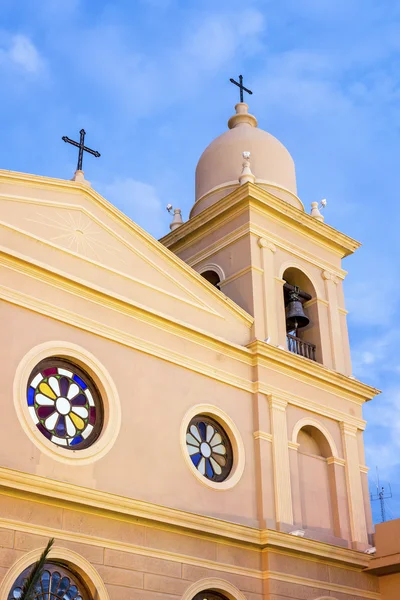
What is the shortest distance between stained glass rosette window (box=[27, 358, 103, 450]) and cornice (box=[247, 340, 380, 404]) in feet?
13.3

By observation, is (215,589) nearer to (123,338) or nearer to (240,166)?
(123,338)

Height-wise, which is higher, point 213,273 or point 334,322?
point 213,273

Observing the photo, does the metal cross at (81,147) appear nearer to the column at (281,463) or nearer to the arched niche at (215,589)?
the column at (281,463)

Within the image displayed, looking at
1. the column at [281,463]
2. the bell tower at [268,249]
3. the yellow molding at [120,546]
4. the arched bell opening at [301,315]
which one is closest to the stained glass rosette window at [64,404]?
the yellow molding at [120,546]

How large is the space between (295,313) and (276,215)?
2.33 meters

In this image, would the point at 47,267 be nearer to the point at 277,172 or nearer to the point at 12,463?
the point at 12,463

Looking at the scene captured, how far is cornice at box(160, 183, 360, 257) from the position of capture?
1917 cm

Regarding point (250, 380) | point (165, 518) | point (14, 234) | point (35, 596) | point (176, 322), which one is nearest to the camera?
point (35, 596)

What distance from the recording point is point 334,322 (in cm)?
1981

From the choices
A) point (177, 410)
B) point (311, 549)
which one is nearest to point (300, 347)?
point (177, 410)

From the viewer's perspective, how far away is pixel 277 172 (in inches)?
848

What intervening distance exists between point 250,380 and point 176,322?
215cm

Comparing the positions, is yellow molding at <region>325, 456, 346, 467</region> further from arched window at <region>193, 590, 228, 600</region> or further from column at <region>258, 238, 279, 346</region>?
arched window at <region>193, 590, 228, 600</region>

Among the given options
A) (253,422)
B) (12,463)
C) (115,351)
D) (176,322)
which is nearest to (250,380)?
(253,422)
